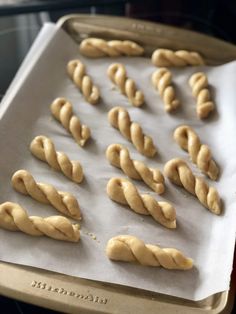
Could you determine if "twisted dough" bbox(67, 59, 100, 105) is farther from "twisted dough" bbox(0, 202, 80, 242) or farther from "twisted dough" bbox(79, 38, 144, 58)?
"twisted dough" bbox(0, 202, 80, 242)

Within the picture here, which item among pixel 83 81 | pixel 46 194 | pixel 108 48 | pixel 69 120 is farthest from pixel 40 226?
pixel 108 48

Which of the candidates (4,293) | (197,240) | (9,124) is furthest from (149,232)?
(9,124)

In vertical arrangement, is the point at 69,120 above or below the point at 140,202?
above

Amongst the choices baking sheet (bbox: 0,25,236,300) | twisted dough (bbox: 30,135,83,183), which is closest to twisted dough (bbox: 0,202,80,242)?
baking sheet (bbox: 0,25,236,300)

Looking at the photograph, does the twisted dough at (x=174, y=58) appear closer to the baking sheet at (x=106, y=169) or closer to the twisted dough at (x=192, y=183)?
the baking sheet at (x=106, y=169)

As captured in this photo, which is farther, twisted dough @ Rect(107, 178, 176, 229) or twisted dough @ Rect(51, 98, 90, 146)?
twisted dough @ Rect(51, 98, 90, 146)

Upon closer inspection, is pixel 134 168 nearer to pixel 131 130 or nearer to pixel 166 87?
pixel 131 130

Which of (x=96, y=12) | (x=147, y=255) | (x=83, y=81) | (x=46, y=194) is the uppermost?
(x=96, y=12)

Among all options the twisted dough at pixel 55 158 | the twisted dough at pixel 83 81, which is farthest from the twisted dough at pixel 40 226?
the twisted dough at pixel 83 81
